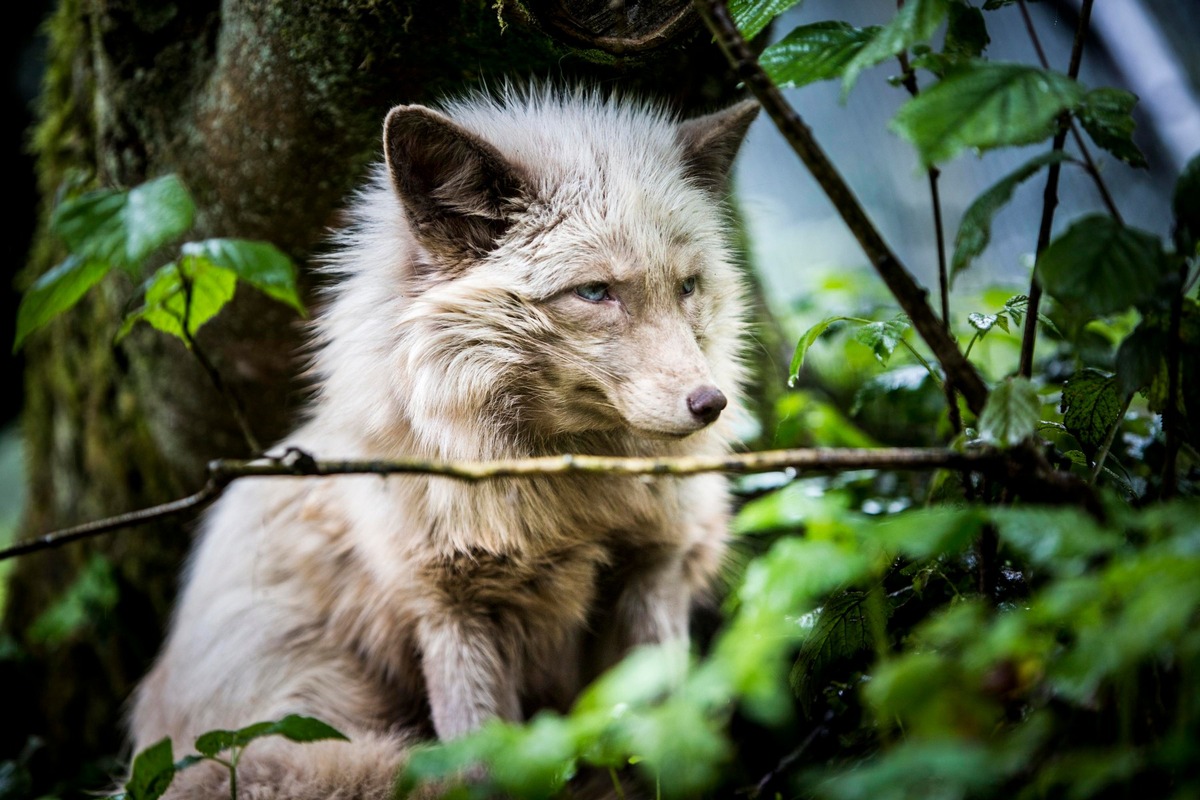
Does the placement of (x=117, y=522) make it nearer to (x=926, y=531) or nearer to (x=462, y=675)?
(x=462, y=675)

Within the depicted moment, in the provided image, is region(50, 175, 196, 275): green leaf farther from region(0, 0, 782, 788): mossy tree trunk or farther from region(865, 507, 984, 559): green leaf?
region(865, 507, 984, 559): green leaf

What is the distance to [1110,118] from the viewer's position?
1.35m

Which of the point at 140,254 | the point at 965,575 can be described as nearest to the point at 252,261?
the point at 140,254

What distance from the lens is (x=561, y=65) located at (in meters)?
2.46

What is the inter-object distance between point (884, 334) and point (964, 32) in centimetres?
58

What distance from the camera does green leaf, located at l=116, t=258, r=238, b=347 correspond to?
163 cm

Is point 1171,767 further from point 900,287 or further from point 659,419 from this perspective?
point 659,419

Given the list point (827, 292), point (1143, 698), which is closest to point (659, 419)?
point (1143, 698)

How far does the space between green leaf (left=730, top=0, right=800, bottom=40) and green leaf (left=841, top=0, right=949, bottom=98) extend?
324mm

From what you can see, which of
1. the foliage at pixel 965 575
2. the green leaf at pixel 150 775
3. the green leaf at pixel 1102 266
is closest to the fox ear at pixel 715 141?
the foliage at pixel 965 575

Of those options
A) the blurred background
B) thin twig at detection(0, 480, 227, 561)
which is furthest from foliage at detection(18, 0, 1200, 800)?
the blurred background

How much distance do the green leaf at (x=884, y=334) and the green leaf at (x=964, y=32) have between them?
522mm

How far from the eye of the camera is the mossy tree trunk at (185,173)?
7.47ft

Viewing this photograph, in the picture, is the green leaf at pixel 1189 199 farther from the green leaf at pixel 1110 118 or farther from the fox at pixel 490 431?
the fox at pixel 490 431
